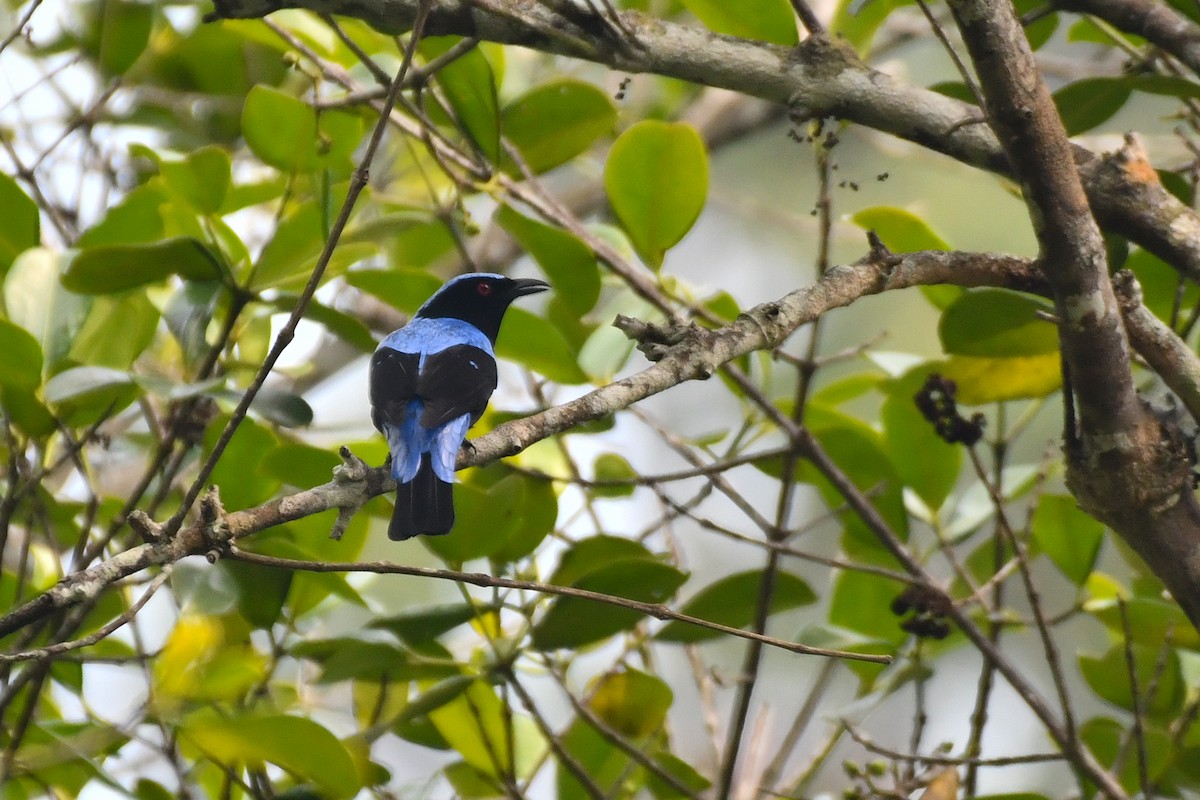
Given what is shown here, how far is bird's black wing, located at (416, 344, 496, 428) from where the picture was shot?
2.88 meters

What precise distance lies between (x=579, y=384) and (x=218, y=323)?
3.51 feet

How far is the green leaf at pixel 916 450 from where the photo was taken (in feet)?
10.7

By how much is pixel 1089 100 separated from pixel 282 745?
2.14 meters

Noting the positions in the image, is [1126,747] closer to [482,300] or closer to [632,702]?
[632,702]

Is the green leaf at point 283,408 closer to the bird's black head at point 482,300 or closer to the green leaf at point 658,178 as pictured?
the green leaf at point 658,178

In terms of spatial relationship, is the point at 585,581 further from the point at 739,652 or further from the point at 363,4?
the point at 739,652

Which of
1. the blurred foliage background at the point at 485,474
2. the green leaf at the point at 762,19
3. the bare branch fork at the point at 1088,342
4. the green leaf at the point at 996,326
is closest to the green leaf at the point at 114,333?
the blurred foliage background at the point at 485,474

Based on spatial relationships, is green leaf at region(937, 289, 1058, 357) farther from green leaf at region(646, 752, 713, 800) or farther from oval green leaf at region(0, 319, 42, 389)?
oval green leaf at region(0, 319, 42, 389)

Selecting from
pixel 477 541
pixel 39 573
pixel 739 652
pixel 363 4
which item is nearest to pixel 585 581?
pixel 477 541

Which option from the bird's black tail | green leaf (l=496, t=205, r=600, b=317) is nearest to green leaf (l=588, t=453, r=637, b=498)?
green leaf (l=496, t=205, r=600, b=317)

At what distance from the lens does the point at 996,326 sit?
264cm

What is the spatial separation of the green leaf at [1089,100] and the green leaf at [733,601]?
1.22 meters

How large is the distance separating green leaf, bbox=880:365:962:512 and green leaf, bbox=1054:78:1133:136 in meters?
0.78

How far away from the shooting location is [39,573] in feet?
10.6
